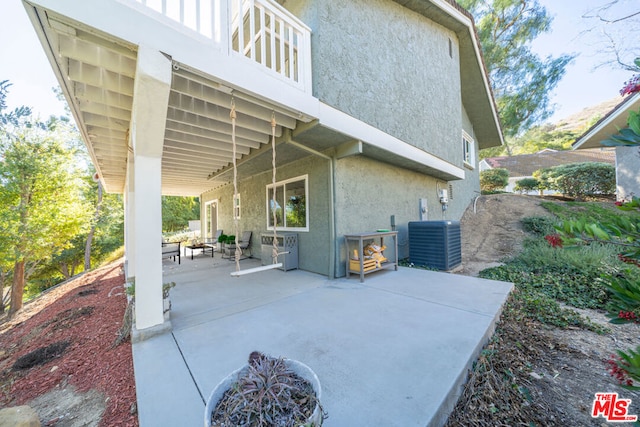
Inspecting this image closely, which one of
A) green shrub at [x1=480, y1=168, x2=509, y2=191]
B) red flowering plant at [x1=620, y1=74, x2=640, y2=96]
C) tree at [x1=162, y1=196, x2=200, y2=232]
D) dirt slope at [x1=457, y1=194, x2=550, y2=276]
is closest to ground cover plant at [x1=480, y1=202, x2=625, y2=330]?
dirt slope at [x1=457, y1=194, x2=550, y2=276]

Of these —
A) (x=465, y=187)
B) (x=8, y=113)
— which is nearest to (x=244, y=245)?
(x=8, y=113)

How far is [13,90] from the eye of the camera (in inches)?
80.4

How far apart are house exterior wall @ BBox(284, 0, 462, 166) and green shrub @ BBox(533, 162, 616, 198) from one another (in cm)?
823

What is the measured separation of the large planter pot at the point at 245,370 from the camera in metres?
1.05

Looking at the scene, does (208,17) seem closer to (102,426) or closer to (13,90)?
(13,90)

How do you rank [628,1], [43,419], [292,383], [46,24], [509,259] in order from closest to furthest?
[292,383] < [43,419] < [46,24] < [628,1] < [509,259]

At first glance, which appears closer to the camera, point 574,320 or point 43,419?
point 43,419

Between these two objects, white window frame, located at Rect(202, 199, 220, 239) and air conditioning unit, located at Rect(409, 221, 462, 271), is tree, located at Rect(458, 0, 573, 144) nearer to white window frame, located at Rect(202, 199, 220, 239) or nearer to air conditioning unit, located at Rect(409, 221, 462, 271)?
air conditioning unit, located at Rect(409, 221, 462, 271)

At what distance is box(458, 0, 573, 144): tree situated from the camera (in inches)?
480

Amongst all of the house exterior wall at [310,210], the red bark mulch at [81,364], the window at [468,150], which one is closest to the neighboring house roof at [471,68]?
the window at [468,150]

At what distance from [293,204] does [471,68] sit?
8.59m

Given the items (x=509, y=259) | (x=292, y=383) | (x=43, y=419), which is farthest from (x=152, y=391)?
(x=509, y=259)

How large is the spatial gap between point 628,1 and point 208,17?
7816mm

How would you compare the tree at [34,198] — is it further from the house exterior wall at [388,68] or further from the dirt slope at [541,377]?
the dirt slope at [541,377]
